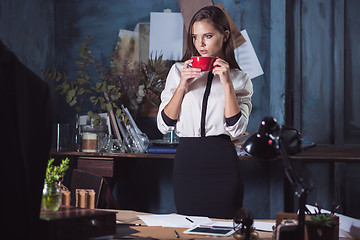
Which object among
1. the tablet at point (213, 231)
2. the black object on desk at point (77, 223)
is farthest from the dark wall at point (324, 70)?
the black object on desk at point (77, 223)

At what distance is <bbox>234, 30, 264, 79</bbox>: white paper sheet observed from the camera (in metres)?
3.69

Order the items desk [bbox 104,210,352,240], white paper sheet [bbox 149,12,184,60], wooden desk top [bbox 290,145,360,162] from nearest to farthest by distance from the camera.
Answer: desk [bbox 104,210,352,240], wooden desk top [bbox 290,145,360,162], white paper sheet [bbox 149,12,184,60]

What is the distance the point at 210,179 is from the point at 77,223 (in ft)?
4.13

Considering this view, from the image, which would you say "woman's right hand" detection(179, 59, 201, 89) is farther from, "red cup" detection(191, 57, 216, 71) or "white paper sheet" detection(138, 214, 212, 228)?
"white paper sheet" detection(138, 214, 212, 228)

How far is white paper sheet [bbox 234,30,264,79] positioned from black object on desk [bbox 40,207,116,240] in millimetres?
2566

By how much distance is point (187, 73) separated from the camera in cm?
231

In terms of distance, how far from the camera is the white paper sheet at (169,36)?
3.80m

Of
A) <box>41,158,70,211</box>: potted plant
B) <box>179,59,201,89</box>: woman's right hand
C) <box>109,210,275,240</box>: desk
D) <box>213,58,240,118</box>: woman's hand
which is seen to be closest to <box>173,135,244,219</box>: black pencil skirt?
<box>213,58,240,118</box>: woman's hand

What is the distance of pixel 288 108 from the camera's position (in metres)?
3.62

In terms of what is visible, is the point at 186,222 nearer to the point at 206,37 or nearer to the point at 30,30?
the point at 206,37

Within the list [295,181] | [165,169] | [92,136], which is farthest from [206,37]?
[165,169]

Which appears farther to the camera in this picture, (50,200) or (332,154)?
(332,154)

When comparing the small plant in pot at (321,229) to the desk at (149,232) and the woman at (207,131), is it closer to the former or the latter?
the desk at (149,232)

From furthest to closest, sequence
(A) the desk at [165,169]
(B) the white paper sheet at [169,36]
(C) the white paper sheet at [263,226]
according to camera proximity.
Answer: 1. (B) the white paper sheet at [169,36]
2. (A) the desk at [165,169]
3. (C) the white paper sheet at [263,226]
